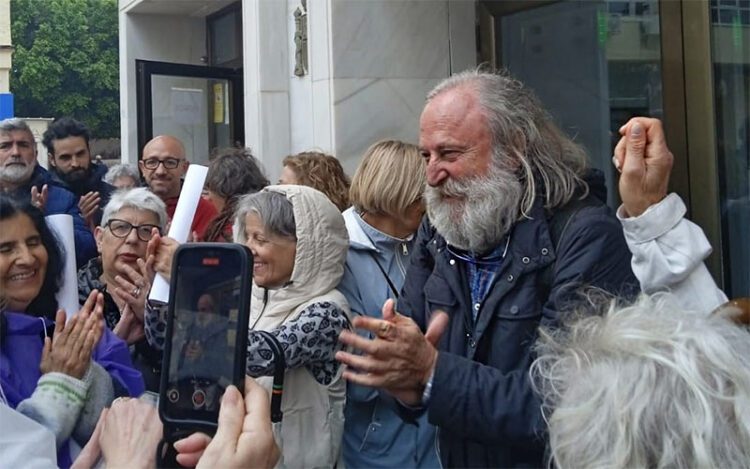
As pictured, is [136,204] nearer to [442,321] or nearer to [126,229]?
[126,229]

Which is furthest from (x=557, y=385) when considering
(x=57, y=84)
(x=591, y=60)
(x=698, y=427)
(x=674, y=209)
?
(x=57, y=84)

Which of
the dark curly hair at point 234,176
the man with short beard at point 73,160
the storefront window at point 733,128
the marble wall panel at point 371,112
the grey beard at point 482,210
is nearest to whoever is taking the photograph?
the grey beard at point 482,210

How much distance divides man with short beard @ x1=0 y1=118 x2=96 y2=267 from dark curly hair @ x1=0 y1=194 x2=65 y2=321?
1.62 meters

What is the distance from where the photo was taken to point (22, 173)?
16.5 ft

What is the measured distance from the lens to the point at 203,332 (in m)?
1.86

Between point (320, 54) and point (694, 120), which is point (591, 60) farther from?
point (320, 54)

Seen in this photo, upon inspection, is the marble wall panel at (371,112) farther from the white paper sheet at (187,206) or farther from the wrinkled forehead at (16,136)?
the white paper sheet at (187,206)

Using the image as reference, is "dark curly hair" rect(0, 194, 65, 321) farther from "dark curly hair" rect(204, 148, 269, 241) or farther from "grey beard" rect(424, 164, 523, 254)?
"dark curly hair" rect(204, 148, 269, 241)

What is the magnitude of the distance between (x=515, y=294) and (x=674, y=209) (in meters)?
0.47

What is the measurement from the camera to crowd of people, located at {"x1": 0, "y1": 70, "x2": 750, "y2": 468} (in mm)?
1657

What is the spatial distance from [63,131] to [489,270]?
3.95 meters

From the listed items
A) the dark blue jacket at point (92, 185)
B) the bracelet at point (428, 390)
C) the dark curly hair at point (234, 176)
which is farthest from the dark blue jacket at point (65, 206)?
the bracelet at point (428, 390)

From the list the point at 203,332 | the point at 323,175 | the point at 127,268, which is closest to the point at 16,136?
the point at 323,175

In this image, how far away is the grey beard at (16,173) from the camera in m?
4.97
